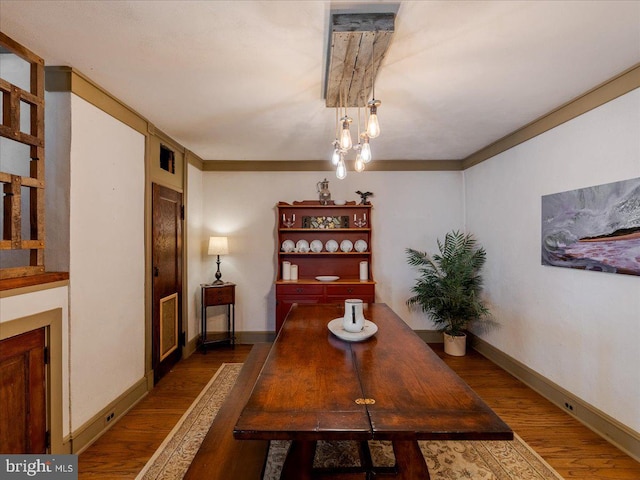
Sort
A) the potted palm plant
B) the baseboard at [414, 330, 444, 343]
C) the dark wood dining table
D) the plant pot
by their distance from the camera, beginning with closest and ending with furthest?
the dark wood dining table < the potted palm plant < the plant pot < the baseboard at [414, 330, 444, 343]

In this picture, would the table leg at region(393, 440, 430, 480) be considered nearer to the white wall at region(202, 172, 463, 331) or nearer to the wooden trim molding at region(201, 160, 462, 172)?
the white wall at region(202, 172, 463, 331)

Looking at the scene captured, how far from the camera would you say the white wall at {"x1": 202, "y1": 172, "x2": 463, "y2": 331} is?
4273mm

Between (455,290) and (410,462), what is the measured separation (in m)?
2.53

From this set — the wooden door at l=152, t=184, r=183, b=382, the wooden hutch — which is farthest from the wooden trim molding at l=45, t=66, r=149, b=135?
the wooden hutch

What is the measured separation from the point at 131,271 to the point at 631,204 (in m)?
3.75

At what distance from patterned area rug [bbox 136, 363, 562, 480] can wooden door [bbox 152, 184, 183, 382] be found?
1011mm

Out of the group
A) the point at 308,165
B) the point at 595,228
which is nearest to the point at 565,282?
the point at 595,228

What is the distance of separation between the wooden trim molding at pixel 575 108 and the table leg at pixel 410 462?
258 cm

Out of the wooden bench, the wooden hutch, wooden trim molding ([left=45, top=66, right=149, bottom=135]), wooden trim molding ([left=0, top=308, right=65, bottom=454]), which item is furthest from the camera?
the wooden hutch

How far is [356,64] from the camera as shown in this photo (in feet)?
5.98

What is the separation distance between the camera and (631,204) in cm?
200

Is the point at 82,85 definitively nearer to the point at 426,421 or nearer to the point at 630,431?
the point at 426,421

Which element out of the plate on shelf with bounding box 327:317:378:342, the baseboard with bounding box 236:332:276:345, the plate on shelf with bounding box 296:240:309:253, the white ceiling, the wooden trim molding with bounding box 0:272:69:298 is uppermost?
the white ceiling

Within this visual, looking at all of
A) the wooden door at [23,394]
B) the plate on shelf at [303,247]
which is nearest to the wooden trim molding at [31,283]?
the wooden door at [23,394]
